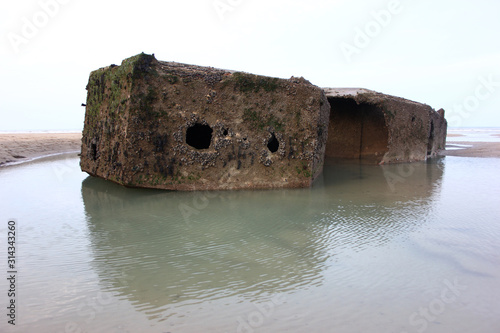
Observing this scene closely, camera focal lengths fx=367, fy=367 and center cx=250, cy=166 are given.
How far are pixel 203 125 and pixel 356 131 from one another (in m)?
7.40

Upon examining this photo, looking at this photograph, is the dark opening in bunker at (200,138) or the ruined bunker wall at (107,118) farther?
the dark opening in bunker at (200,138)

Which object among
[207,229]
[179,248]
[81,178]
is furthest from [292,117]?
[81,178]

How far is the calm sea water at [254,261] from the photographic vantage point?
2.70m

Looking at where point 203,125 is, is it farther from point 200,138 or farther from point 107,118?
point 107,118

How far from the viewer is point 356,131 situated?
12.8m

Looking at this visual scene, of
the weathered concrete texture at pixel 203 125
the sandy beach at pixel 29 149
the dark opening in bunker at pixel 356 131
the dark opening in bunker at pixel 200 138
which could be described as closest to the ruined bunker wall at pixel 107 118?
the weathered concrete texture at pixel 203 125

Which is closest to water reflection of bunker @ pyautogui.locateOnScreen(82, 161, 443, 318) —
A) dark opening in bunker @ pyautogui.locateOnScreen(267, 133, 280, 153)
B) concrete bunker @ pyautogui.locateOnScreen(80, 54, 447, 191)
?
concrete bunker @ pyautogui.locateOnScreen(80, 54, 447, 191)

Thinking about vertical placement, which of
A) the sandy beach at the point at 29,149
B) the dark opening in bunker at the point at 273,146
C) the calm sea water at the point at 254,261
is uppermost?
the dark opening in bunker at the point at 273,146

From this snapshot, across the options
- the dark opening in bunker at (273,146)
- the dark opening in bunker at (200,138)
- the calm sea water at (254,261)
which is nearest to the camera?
the calm sea water at (254,261)

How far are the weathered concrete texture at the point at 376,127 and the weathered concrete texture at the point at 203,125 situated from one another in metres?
4.41

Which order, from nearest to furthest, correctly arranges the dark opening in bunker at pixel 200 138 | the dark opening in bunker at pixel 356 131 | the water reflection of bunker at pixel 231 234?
the water reflection of bunker at pixel 231 234 → the dark opening in bunker at pixel 200 138 → the dark opening in bunker at pixel 356 131

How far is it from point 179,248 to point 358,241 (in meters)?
2.08

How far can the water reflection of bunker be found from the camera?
323 cm

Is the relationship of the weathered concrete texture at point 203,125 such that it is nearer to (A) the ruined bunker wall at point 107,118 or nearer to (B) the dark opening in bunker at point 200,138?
(A) the ruined bunker wall at point 107,118
